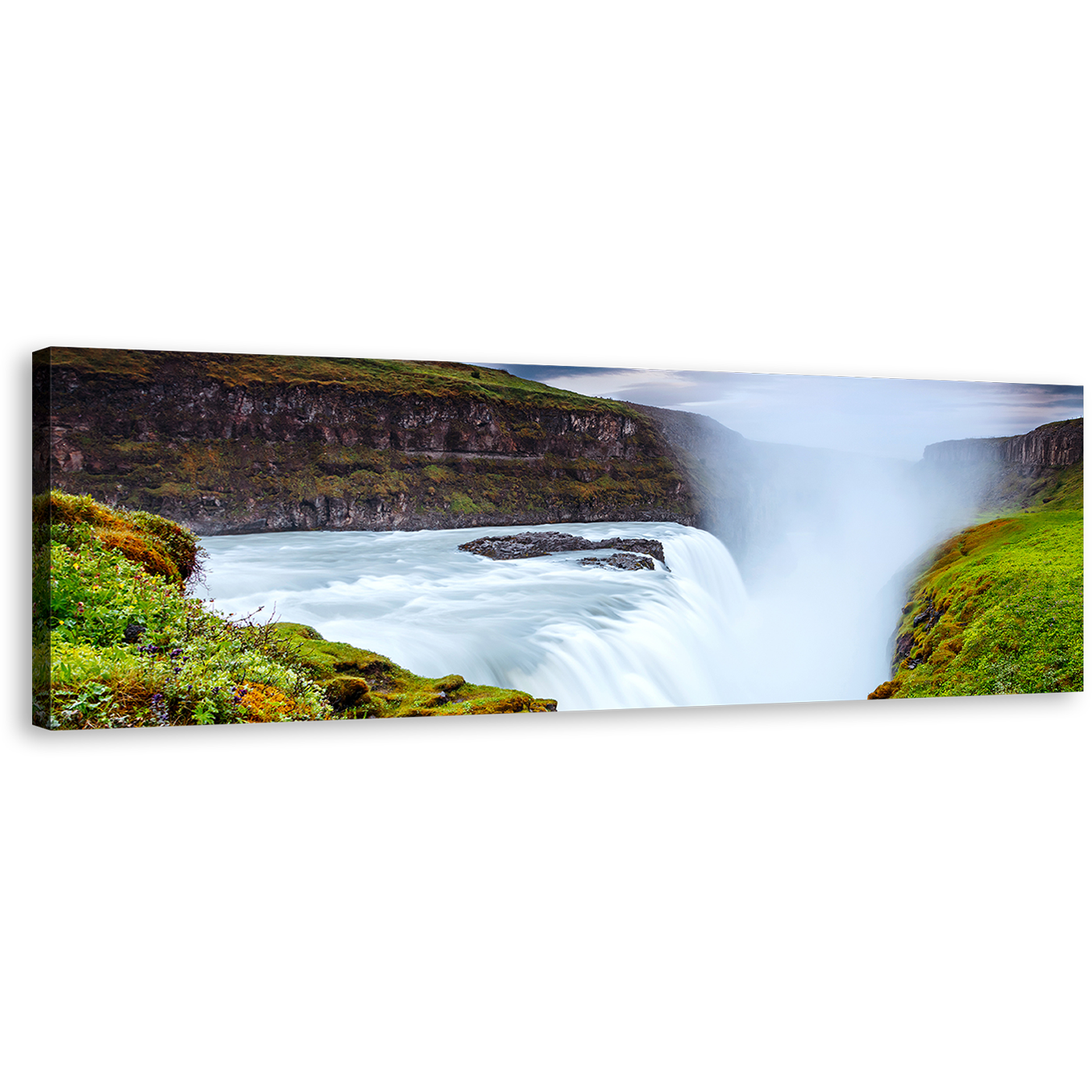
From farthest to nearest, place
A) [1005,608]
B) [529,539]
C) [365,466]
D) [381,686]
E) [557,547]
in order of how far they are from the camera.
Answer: [1005,608]
[557,547]
[529,539]
[365,466]
[381,686]

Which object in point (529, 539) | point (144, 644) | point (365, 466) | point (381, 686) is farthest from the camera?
point (529, 539)

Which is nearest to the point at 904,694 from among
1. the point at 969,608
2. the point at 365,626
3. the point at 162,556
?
the point at 969,608

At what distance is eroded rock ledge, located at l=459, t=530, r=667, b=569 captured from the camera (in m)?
6.80

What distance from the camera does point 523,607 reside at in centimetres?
675

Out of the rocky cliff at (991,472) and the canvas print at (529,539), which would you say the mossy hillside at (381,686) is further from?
the rocky cliff at (991,472)

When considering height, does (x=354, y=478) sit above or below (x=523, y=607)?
above

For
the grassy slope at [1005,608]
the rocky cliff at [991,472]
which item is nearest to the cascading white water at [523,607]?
the grassy slope at [1005,608]

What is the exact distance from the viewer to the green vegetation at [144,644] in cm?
554

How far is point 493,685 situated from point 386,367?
93.4 inches

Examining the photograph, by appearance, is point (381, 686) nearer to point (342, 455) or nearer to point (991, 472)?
point (342, 455)

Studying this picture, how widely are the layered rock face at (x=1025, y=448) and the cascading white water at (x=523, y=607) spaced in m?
2.19

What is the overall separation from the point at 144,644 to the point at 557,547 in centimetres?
297

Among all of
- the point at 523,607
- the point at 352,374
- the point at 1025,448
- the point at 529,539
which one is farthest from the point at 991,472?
the point at 352,374

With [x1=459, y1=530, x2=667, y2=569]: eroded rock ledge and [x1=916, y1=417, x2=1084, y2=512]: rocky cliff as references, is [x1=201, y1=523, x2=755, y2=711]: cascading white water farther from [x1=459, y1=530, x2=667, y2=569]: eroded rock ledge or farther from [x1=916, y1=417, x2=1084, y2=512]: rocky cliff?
[x1=916, y1=417, x2=1084, y2=512]: rocky cliff
